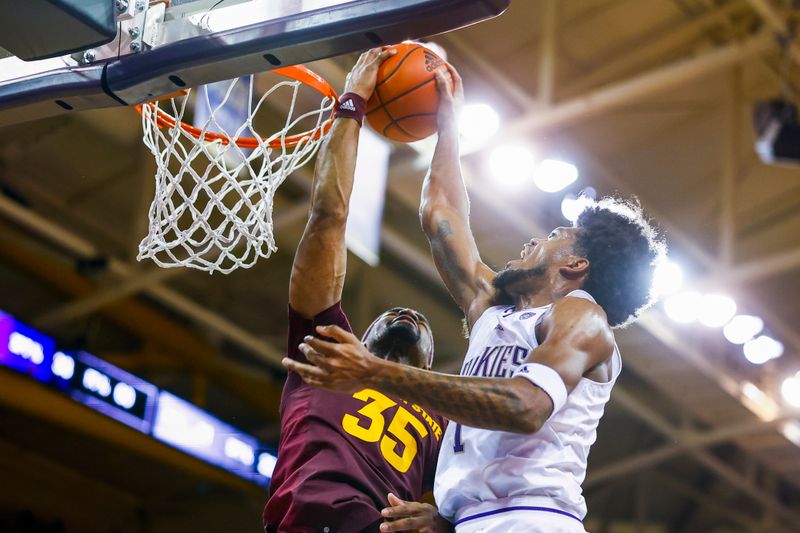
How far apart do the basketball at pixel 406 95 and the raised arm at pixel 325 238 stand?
401 millimetres

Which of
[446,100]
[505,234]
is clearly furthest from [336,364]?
[505,234]

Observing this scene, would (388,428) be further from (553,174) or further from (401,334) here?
(553,174)

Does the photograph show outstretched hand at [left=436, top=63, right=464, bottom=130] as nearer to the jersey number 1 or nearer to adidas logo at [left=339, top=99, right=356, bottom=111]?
adidas logo at [left=339, top=99, right=356, bottom=111]

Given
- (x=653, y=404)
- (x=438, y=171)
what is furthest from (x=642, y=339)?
(x=438, y=171)

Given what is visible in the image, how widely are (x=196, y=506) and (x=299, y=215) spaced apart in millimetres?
4846

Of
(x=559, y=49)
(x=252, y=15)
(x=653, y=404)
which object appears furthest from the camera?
(x=653, y=404)

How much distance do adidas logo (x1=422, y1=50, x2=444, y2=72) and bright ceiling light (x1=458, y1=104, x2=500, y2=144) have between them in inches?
148

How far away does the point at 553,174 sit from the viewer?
8484 millimetres

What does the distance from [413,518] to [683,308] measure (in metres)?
7.07

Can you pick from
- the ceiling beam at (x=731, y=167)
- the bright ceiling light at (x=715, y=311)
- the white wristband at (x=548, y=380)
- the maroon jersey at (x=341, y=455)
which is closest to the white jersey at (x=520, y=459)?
the white wristband at (x=548, y=380)

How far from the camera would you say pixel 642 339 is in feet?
35.5

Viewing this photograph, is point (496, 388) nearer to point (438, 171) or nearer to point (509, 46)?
point (438, 171)

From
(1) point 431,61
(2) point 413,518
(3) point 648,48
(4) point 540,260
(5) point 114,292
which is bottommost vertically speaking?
(2) point 413,518

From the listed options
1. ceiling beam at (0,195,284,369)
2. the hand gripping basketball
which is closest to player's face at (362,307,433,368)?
the hand gripping basketball
